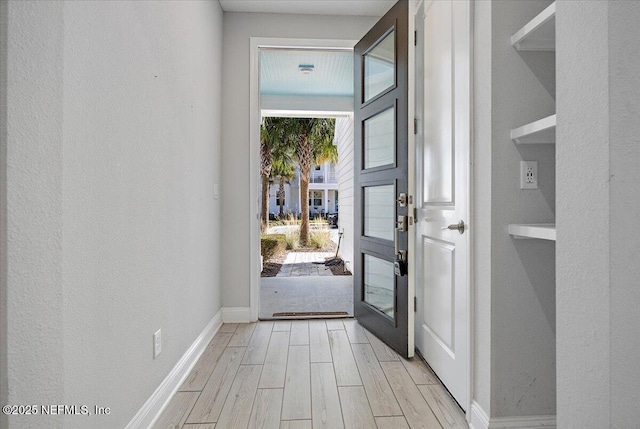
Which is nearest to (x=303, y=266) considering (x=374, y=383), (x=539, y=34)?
(x=374, y=383)

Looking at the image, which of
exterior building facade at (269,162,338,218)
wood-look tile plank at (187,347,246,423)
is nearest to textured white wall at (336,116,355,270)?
wood-look tile plank at (187,347,246,423)

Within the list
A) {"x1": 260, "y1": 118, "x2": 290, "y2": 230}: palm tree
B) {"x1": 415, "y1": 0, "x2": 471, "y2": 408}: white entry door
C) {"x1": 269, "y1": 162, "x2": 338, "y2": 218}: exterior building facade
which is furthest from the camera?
{"x1": 269, "y1": 162, "x2": 338, "y2": 218}: exterior building facade

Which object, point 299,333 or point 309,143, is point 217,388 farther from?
point 309,143

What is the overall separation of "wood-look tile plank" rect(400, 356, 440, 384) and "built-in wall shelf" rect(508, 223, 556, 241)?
105 centimetres

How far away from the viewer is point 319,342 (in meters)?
2.69

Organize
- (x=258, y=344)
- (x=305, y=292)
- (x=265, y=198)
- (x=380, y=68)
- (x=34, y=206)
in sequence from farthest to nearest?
(x=265, y=198), (x=305, y=292), (x=380, y=68), (x=258, y=344), (x=34, y=206)

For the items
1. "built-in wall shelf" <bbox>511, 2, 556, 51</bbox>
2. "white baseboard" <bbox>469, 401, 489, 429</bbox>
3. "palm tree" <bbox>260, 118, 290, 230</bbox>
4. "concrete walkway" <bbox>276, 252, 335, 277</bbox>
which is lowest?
"concrete walkway" <bbox>276, 252, 335, 277</bbox>

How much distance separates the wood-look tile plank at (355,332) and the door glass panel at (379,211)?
0.77 meters

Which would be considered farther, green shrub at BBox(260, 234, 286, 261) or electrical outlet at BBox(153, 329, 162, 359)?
green shrub at BBox(260, 234, 286, 261)

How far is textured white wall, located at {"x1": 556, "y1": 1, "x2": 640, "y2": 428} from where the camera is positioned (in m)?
0.93

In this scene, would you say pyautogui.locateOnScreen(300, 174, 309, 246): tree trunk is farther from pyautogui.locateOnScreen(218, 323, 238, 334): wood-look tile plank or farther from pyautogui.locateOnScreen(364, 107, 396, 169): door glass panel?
pyautogui.locateOnScreen(364, 107, 396, 169): door glass panel

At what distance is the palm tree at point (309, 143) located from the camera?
894 centimetres

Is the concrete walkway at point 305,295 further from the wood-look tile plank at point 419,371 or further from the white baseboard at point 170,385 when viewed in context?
the wood-look tile plank at point 419,371

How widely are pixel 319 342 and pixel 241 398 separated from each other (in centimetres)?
88
